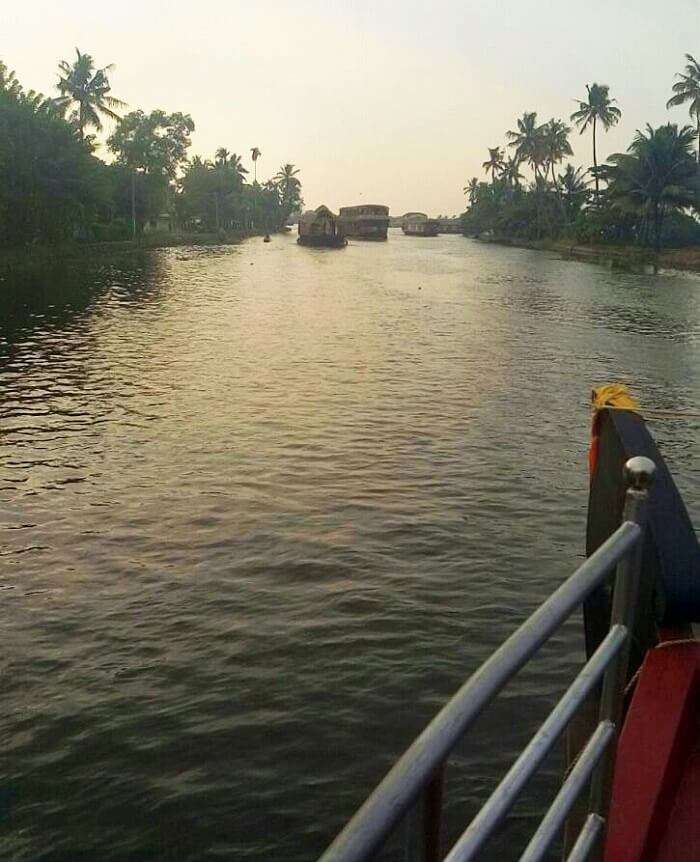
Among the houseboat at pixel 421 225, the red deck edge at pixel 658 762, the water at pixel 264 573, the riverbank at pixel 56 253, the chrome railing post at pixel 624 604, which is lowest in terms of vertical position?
the water at pixel 264 573

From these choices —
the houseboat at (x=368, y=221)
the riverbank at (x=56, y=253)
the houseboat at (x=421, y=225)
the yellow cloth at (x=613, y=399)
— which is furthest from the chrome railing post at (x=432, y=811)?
the houseboat at (x=421, y=225)

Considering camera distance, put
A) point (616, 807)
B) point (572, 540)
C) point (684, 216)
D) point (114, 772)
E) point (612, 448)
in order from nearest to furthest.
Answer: point (616, 807) → point (612, 448) → point (114, 772) → point (572, 540) → point (684, 216)

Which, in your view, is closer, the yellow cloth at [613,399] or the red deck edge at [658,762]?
the red deck edge at [658,762]

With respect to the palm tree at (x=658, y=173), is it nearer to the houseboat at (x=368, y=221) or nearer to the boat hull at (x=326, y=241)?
the boat hull at (x=326, y=241)

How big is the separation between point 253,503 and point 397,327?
1865cm

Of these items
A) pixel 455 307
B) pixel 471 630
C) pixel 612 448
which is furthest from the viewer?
pixel 455 307

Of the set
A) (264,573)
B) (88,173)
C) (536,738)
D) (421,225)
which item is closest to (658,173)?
(88,173)

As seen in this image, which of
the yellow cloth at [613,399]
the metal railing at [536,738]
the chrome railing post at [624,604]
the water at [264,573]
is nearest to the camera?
the metal railing at [536,738]

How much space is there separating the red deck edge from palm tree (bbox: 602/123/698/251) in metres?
59.1

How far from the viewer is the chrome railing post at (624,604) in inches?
84.4

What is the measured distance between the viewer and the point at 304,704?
5.91 m

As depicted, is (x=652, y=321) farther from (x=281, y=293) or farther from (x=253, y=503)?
(x=253, y=503)

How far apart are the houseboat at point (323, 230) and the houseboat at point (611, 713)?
309 feet

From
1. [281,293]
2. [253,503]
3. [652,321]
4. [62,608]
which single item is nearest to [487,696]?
[62,608]
